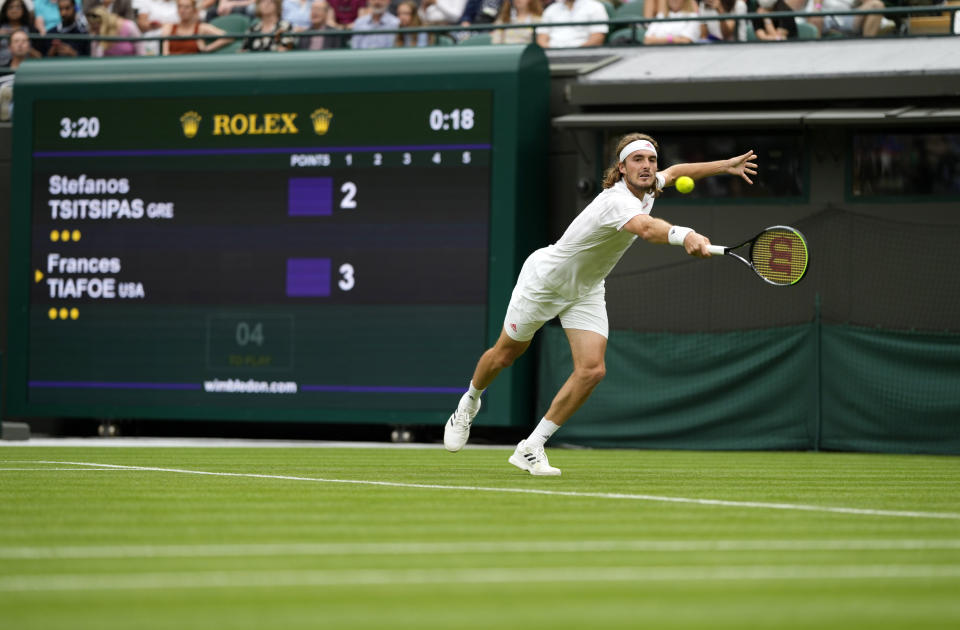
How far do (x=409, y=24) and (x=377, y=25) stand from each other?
1.36ft

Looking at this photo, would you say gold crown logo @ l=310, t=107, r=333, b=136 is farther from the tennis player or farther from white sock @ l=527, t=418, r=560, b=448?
white sock @ l=527, t=418, r=560, b=448

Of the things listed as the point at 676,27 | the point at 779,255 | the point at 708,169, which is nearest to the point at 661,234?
the point at 779,255

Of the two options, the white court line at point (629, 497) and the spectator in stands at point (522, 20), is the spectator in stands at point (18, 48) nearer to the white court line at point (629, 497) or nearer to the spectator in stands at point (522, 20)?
the spectator in stands at point (522, 20)

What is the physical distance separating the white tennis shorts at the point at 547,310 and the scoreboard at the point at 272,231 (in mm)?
6313

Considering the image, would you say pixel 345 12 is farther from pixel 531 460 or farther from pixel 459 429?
pixel 531 460

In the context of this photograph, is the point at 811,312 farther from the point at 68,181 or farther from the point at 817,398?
the point at 68,181

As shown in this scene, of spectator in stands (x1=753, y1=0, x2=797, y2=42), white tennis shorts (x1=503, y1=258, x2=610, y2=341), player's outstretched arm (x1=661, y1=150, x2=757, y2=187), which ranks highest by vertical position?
spectator in stands (x1=753, y1=0, x2=797, y2=42)

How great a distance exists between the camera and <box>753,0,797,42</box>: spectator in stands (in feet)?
59.8

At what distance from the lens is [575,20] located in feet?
→ 63.1

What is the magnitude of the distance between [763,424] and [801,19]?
16.4 feet

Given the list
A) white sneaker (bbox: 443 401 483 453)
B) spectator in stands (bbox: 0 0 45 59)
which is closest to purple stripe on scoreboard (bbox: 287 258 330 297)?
spectator in stands (bbox: 0 0 45 59)

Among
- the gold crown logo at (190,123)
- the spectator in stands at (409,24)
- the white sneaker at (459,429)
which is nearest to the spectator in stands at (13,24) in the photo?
the gold crown logo at (190,123)

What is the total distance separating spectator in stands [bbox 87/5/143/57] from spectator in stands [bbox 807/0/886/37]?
8833mm

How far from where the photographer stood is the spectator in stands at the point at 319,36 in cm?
A: 1975
